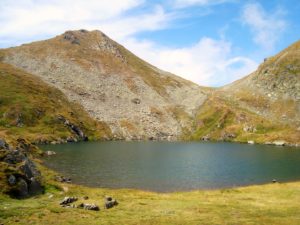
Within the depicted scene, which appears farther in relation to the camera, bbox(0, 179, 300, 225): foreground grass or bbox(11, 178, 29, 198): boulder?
bbox(11, 178, 29, 198): boulder

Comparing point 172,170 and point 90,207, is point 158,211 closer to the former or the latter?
point 90,207

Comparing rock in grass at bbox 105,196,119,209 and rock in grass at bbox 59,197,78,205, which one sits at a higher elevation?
rock in grass at bbox 59,197,78,205

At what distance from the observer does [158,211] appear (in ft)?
165

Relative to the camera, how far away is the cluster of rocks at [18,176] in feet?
184

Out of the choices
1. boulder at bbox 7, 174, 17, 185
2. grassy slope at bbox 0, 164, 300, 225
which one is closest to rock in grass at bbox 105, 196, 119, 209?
grassy slope at bbox 0, 164, 300, 225

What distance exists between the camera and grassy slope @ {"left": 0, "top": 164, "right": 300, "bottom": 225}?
142ft

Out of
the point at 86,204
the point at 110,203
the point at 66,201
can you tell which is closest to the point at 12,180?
the point at 66,201

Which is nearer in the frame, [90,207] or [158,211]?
[90,207]

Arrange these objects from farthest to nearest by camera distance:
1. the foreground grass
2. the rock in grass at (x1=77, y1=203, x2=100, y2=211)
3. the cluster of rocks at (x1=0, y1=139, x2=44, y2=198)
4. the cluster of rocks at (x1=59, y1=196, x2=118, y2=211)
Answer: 1. the cluster of rocks at (x1=0, y1=139, x2=44, y2=198)
2. the cluster of rocks at (x1=59, y1=196, x2=118, y2=211)
3. the rock in grass at (x1=77, y1=203, x2=100, y2=211)
4. the foreground grass

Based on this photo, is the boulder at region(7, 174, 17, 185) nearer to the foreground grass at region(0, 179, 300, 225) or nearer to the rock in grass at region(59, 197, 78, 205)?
the foreground grass at region(0, 179, 300, 225)

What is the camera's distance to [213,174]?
104m

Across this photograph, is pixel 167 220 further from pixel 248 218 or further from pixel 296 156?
pixel 296 156

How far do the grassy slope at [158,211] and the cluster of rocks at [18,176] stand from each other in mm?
2447

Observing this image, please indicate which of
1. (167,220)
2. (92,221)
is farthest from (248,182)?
(92,221)
